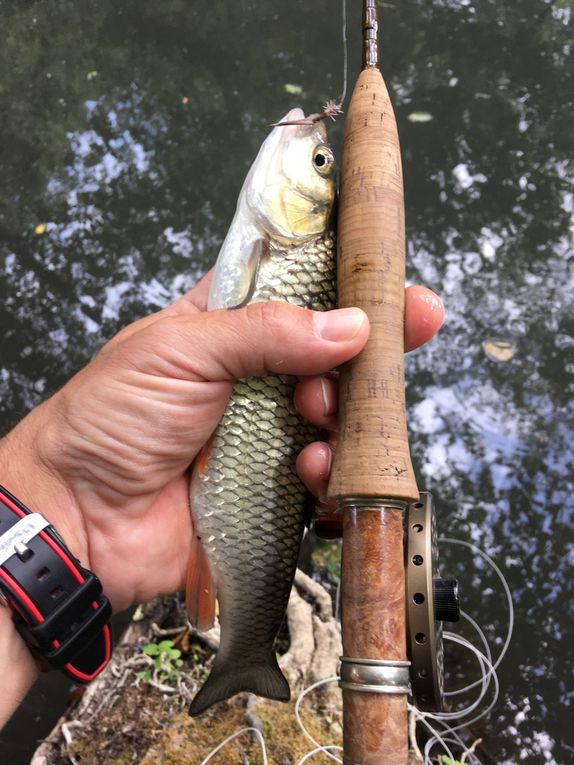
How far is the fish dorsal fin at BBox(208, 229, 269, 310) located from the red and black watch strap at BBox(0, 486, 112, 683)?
76 cm

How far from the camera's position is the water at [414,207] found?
3.35 meters

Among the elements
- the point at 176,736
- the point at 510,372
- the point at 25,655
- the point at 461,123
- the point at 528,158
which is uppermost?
the point at 461,123

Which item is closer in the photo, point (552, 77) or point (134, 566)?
point (134, 566)

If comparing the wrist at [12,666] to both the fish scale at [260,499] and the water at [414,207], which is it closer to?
the fish scale at [260,499]

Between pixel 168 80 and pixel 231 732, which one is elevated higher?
pixel 168 80

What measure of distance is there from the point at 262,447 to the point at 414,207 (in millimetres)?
3214

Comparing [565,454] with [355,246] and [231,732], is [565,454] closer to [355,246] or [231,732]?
[231,732]

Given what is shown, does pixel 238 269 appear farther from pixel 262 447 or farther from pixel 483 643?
pixel 483 643

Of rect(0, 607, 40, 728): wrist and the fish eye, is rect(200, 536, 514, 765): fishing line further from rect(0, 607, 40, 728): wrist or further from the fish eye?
the fish eye

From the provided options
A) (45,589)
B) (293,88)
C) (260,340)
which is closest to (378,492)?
(260,340)

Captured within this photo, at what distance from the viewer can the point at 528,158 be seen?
4512 millimetres

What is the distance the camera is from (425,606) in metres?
1.19

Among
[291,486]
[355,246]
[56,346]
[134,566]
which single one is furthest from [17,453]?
[56,346]

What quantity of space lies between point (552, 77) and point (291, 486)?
478cm
